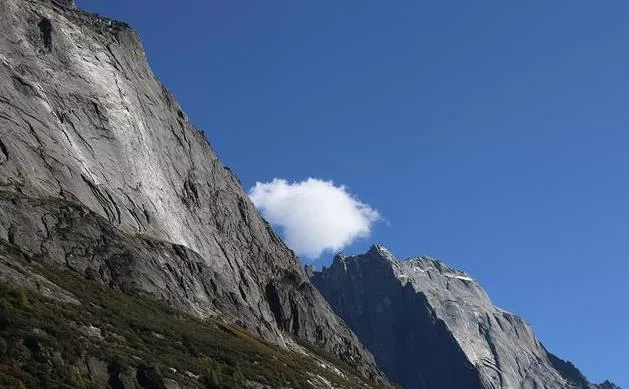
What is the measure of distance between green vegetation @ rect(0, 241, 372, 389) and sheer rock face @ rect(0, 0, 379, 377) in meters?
11.3

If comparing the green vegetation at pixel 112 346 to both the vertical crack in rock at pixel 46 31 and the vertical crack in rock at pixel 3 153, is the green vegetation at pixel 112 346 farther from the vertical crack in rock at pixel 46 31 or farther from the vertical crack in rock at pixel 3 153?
the vertical crack in rock at pixel 46 31

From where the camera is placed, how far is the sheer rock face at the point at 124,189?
100562 mm

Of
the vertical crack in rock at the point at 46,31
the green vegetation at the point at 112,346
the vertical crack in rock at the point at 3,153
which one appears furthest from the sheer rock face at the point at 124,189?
the green vegetation at the point at 112,346

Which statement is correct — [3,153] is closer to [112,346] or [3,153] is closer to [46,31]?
[46,31]

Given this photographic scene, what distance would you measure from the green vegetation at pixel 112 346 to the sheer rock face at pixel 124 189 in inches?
446

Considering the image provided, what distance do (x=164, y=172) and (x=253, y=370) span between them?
241ft

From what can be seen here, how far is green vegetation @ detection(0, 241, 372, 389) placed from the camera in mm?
50094

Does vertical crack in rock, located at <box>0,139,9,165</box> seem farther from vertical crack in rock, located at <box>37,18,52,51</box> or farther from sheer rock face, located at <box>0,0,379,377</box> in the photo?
vertical crack in rock, located at <box>37,18,52,51</box>

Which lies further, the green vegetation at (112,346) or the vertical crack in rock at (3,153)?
the vertical crack in rock at (3,153)

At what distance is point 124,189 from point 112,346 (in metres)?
65.5

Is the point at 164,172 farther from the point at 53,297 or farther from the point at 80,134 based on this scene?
the point at 53,297

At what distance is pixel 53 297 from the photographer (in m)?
69.6

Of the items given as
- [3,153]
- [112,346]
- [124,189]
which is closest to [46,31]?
[124,189]

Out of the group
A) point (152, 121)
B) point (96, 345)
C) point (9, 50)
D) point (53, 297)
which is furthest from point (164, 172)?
point (96, 345)
